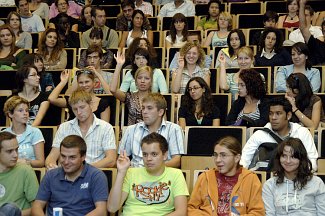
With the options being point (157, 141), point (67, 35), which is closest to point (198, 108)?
point (157, 141)

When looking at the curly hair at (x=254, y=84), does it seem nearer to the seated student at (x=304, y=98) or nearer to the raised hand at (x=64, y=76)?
the seated student at (x=304, y=98)

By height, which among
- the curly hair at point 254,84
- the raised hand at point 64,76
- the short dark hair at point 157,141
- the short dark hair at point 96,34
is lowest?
the short dark hair at point 157,141

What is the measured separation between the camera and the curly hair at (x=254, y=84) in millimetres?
6586

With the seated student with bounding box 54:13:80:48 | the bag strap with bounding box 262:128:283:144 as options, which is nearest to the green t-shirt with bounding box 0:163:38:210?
the bag strap with bounding box 262:128:283:144

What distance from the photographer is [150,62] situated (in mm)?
7617

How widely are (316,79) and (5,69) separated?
3.23m

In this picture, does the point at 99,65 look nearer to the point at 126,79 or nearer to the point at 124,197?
the point at 126,79

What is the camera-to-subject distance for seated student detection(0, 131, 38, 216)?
5332mm

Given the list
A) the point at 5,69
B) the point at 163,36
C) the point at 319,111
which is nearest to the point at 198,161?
the point at 319,111

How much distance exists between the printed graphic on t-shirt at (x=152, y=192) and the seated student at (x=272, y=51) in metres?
3.09

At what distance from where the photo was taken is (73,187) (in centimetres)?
522

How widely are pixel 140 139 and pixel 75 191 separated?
0.89 meters

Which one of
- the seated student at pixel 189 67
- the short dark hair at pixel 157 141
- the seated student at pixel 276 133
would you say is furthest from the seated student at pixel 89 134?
the seated student at pixel 189 67

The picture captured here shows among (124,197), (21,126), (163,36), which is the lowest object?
(124,197)
